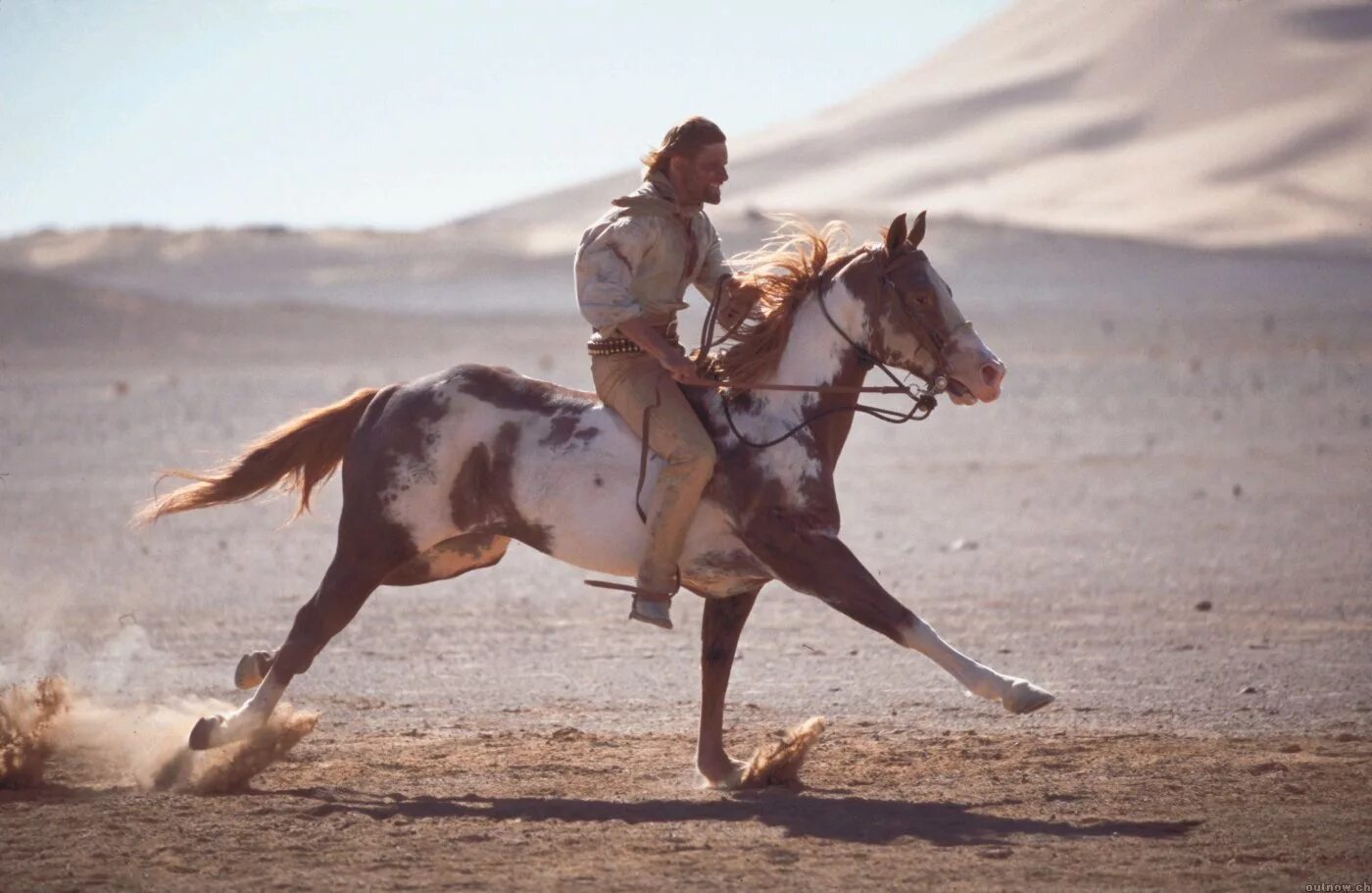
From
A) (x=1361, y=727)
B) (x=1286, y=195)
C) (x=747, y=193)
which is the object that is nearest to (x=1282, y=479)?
(x=1361, y=727)

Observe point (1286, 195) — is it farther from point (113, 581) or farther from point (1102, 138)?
point (113, 581)

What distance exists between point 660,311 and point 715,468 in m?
0.71

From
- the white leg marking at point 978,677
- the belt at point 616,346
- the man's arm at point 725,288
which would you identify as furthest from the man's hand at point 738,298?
the white leg marking at point 978,677

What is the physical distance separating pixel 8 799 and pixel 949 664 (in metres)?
3.97

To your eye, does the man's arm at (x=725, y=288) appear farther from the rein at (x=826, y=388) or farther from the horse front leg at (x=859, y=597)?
the horse front leg at (x=859, y=597)

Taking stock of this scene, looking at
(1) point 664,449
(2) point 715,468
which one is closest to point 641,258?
(1) point 664,449

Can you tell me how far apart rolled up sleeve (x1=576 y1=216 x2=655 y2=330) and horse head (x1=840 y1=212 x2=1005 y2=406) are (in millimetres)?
890

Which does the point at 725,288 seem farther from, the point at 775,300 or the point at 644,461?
the point at 644,461

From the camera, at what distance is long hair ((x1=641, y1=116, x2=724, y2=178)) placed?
7527 millimetres

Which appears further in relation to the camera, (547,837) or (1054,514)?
(1054,514)

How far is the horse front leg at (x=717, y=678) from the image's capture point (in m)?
7.77

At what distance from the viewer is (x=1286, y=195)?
300ft

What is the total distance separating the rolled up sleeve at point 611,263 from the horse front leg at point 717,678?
4.51ft

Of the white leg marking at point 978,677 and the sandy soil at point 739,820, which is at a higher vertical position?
the white leg marking at point 978,677
